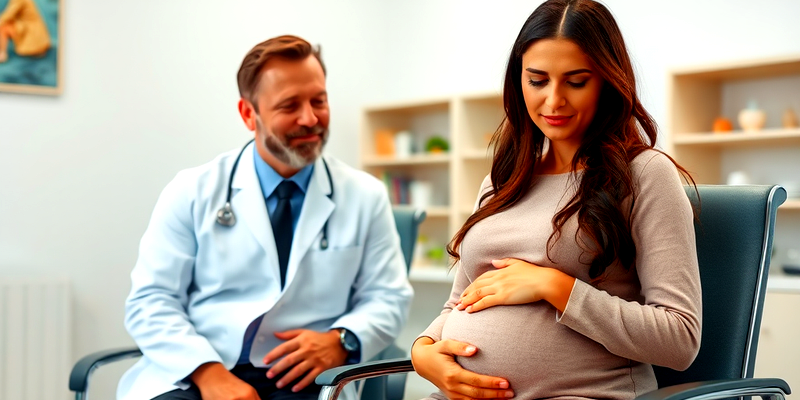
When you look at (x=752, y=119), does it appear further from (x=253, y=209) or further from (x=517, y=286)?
(x=517, y=286)

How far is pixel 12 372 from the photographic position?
3201mm

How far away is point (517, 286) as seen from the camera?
131 centimetres

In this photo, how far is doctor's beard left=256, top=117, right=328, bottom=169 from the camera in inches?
79.0

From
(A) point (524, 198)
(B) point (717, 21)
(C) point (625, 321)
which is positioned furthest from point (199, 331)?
(B) point (717, 21)

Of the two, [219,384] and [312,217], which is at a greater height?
[312,217]

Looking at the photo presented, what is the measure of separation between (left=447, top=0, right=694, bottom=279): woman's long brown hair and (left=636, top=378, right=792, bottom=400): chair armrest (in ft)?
0.74

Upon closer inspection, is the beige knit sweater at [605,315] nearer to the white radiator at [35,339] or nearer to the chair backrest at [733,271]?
the chair backrest at [733,271]

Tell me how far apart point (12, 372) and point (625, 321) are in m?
2.75

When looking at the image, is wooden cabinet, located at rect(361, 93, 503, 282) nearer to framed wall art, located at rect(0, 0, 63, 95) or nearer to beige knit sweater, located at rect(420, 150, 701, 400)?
framed wall art, located at rect(0, 0, 63, 95)

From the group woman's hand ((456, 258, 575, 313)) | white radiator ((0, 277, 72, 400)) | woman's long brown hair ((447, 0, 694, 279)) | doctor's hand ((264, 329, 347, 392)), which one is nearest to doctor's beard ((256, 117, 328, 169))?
doctor's hand ((264, 329, 347, 392))

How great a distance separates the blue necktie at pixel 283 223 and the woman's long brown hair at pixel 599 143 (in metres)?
0.60

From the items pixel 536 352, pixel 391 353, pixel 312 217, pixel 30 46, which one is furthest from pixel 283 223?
pixel 30 46

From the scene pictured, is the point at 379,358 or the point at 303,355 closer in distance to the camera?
the point at 303,355

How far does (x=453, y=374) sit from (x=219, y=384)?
65 centimetres
